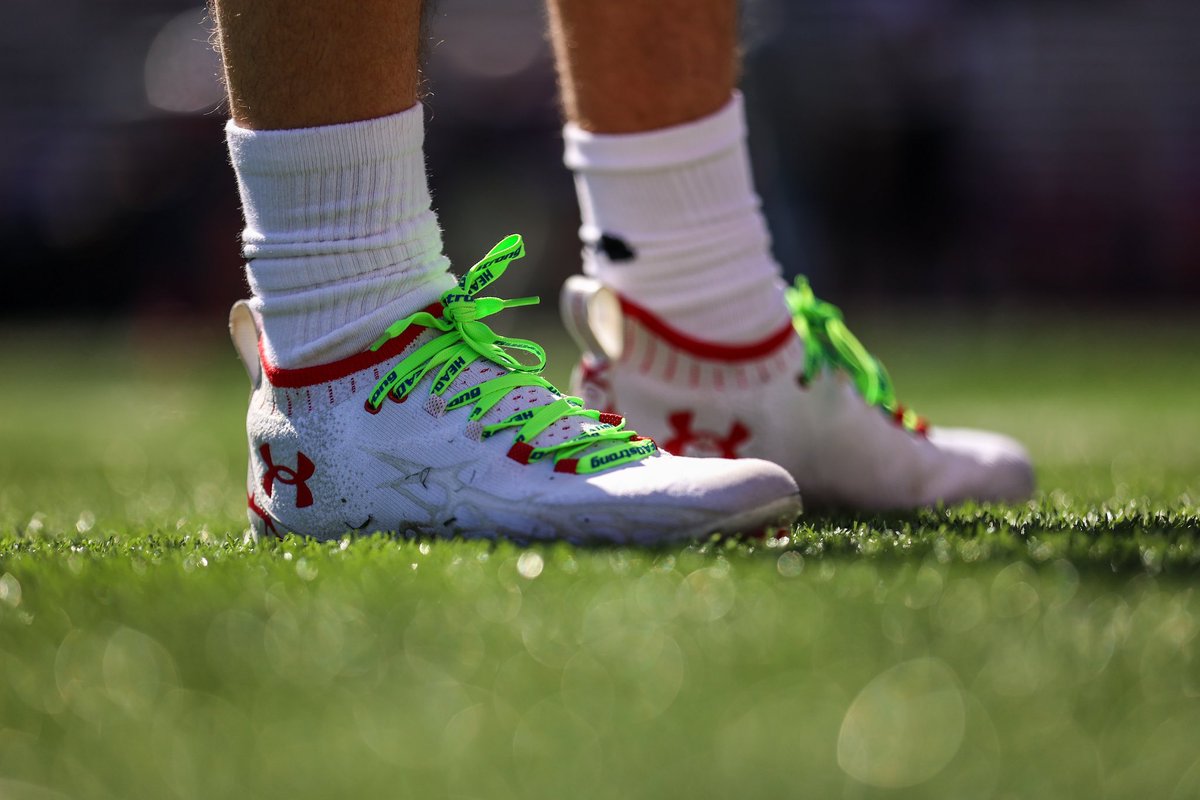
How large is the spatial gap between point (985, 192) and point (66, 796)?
36.4 ft

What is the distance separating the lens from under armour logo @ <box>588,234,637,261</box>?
5.93 ft

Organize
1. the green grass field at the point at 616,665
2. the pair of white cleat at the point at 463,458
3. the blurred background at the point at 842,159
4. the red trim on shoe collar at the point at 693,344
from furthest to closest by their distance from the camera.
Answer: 1. the blurred background at the point at 842,159
2. the red trim on shoe collar at the point at 693,344
3. the pair of white cleat at the point at 463,458
4. the green grass field at the point at 616,665

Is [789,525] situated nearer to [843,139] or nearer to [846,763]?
[846,763]

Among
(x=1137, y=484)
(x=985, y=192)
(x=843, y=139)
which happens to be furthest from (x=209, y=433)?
(x=985, y=192)

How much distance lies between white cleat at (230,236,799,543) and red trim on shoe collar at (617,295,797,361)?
0.33 metres

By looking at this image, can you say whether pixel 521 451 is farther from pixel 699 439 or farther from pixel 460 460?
pixel 699 439

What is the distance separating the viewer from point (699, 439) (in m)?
1.79

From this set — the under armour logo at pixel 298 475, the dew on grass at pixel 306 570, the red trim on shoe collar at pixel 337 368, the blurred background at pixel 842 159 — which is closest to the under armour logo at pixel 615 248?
the red trim on shoe collar at pixel 337 368

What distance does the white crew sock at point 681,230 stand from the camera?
1789 mm

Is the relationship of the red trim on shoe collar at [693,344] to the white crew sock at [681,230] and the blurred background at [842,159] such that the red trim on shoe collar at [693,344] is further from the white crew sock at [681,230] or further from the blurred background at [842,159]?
the blurred background at [842,159]

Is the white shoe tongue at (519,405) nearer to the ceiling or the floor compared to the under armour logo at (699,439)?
nearer to the ceiling

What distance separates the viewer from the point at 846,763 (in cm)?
81

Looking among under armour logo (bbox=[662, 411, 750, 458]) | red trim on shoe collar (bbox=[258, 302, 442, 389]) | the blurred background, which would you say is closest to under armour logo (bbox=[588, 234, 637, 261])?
under armour logo (bbox=[662, 411, 750, 458])

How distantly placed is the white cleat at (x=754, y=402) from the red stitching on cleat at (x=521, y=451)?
1.20 feet
